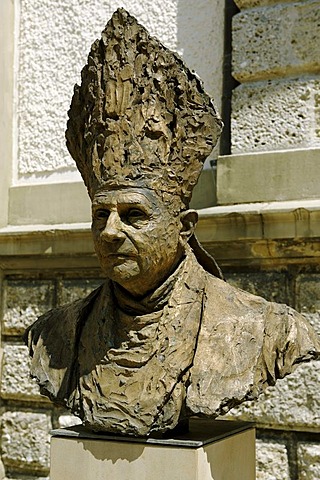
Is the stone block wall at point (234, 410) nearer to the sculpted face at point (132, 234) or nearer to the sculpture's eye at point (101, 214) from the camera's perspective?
the sculpted face at point (132, 234)

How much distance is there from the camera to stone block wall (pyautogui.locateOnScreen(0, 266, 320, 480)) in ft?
11.8

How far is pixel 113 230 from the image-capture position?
2389mm

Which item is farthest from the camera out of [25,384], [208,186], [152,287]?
[25,384]

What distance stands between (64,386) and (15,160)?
7.97 ft

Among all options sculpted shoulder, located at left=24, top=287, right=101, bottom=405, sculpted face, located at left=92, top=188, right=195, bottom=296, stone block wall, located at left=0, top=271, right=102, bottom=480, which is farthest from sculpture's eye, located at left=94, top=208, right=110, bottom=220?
stone block wall, located at left=0, top=271, right=102, bottom=480

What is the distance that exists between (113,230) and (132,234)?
6cm

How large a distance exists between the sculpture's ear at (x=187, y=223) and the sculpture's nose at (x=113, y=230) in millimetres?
252

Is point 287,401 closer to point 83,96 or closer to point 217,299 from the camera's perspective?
point 217,299

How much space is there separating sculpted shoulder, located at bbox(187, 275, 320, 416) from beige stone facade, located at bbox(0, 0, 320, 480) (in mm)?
1029

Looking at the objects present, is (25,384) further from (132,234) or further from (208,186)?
(132,234)

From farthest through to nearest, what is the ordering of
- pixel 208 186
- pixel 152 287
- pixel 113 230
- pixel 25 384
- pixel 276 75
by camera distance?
pixel 25 384 → pixel 208 186 → pixel 276 75 → pixel 152 287 → pixel 113 230

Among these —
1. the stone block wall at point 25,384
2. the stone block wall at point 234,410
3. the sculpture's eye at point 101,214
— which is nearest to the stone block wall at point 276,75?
the stone block wall at point 234,410

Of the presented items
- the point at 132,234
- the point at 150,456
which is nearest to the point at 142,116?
the point at 132,234

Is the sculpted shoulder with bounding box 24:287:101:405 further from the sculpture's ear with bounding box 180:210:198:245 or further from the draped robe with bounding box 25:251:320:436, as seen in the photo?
the sculpture's ear with bounding box 180:210:198:245
